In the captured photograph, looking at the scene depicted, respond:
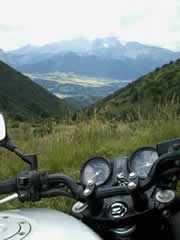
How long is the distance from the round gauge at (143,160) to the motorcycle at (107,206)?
0.01 metres

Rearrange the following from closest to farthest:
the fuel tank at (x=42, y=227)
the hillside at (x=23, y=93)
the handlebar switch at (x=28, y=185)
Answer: the fuel tank at (x=42, y=227) → the handlebar switch at (x=28, y=185) → the hillside at (x=23, y=93)

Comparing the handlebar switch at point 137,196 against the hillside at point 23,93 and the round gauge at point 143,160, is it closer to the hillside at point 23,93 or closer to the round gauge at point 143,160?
the round gauge at point 143,160

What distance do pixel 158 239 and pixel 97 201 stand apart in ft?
0.74

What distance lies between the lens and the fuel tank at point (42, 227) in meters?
0.90

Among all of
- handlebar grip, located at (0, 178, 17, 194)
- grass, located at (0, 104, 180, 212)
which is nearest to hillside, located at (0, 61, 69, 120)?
grass, located at (0, 104, 180, 212)

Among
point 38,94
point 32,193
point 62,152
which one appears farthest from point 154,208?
point 38,94

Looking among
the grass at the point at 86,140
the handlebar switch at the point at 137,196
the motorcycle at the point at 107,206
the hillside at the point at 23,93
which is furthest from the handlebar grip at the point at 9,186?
the hillside at the point at 23,93

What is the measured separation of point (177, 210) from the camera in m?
1.17

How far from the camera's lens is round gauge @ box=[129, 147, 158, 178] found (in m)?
1.27

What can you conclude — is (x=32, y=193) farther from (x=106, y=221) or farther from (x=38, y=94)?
(x=38, y=94)

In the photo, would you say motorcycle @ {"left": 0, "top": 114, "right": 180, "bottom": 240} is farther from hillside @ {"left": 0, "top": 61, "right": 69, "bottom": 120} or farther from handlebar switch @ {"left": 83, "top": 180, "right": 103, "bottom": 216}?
hillside @ {"left": 0, "top": 61, "right": 69, "bottom": 120}

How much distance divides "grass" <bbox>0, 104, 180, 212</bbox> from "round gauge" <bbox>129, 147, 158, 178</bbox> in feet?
9.13

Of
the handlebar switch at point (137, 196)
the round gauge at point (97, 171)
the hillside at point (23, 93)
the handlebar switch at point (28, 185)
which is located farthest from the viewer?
the hillside at point (23, 93)

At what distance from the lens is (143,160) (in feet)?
4.31
